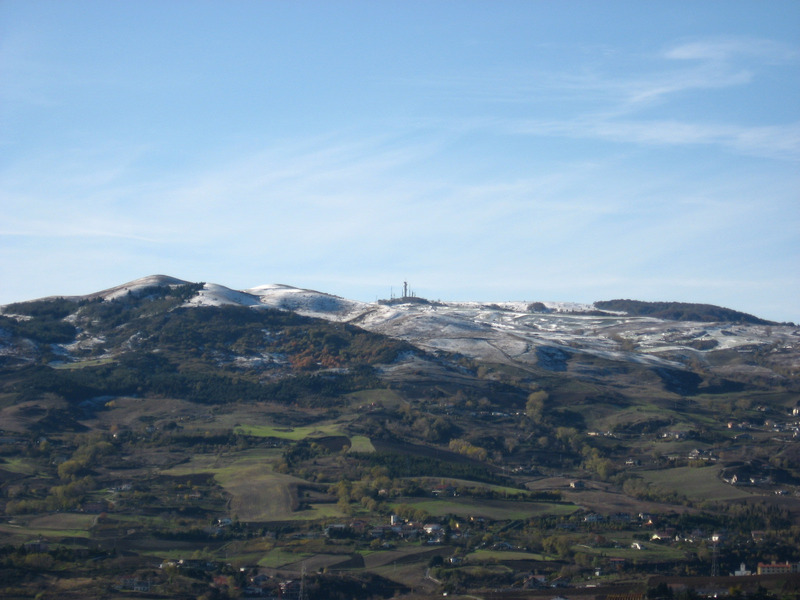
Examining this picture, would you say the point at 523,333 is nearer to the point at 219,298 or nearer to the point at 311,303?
the point at 311,303

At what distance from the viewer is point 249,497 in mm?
74562

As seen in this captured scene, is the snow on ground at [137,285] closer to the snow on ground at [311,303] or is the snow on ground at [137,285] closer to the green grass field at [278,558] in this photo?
the snow on ground at [311,303]

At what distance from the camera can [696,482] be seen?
3383 inches

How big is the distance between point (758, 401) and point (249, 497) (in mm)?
80268

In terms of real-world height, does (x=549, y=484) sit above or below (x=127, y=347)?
below

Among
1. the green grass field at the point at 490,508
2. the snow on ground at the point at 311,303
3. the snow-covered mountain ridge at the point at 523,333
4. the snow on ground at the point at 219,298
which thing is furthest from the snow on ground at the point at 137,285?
the green grass field at the point at 490,508

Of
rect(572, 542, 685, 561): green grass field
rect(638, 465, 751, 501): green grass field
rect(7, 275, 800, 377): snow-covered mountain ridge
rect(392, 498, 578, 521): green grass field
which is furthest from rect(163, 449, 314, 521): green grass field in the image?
rect(7, 275, 800, 377): snow-covered mountain ridge

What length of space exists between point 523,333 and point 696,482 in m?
82.6

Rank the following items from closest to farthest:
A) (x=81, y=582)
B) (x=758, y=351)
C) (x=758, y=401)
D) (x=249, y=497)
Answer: (x=81, y=582) → (x=249, y=497) → (x=758, y=401) → (x=758, y=351)

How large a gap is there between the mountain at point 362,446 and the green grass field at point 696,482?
1.08 feet

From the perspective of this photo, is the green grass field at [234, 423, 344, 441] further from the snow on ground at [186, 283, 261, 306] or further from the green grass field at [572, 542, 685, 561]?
the snow on ground at [186, 283, 261, 306]

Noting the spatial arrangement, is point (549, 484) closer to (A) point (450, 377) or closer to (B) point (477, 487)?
(B) point (477, 487)

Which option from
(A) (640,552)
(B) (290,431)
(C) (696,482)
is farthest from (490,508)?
(B) (290,431)

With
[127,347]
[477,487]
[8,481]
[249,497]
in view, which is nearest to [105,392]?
[127,347]
